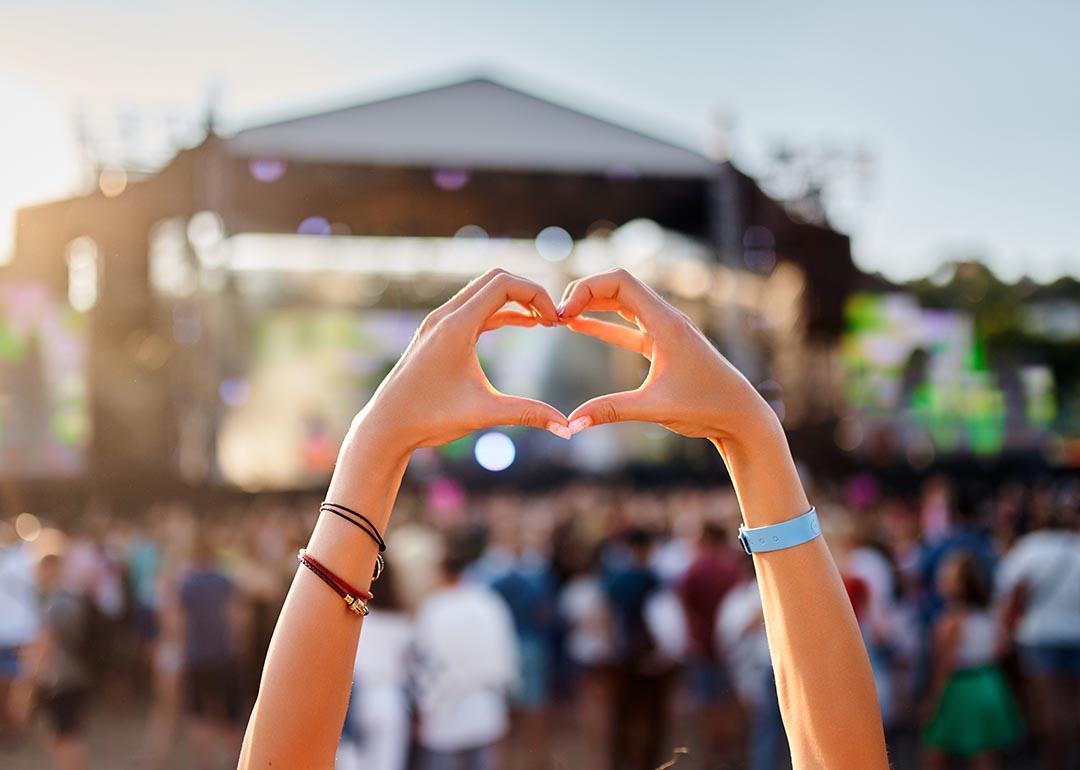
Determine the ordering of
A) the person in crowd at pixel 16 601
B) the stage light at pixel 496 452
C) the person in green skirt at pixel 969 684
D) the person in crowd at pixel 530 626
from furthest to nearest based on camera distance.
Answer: the stage light at pixel 496 452 < the person in crowd at pixel 16 601 < the person in crowd at pixel 530 626 < the person in green skirt at pixel 969 684

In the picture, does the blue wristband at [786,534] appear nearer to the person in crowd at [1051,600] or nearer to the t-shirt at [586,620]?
the t-shirt at [586,620]

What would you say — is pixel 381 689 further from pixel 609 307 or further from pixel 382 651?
pixel 609 307

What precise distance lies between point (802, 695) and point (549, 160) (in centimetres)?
1231

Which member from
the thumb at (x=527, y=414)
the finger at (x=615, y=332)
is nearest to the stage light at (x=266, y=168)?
the finger at (x=615, y=332)

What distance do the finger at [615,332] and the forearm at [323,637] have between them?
0.96 feet

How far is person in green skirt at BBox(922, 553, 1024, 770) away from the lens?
5.02 metres

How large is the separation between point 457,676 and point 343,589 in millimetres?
4029

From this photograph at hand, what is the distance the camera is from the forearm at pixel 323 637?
0.87 m

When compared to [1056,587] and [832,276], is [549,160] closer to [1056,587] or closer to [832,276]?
[832,276]

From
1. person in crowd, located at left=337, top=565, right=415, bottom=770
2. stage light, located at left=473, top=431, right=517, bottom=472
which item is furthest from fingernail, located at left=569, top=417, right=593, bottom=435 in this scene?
stage light, located at left=473, top=431, right=517, bottom=472

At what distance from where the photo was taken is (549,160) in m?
12.7

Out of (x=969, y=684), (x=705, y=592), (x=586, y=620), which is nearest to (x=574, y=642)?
(x=586, y=620)

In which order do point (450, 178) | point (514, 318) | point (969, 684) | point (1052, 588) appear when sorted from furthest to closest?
point (450, 178) < point (1052, 588) < point (969, 684) < point (514, 318)

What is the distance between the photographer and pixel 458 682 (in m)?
4.69
